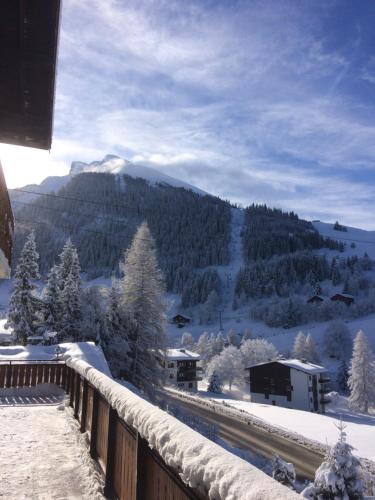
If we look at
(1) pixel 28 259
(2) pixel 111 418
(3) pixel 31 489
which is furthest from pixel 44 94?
(1) pixel 28 259

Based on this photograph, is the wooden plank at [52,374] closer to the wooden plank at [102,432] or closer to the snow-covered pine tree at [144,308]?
the wooden plank at [102,432]

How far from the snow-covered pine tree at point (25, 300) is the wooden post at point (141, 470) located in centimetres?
3502

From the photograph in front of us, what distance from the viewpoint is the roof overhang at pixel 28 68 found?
4.29 m

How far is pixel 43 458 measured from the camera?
6637 millimetres

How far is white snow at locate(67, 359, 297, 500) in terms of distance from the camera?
184 centimetres

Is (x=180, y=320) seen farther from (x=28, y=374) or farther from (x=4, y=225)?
(x=4, y=225)

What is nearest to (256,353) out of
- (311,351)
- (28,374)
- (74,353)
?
(311,351)

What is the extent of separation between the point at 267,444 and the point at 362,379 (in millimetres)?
41424

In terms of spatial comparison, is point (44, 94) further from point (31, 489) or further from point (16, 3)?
point (31, 489)

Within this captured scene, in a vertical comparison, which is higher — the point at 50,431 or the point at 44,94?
the point at 44,94

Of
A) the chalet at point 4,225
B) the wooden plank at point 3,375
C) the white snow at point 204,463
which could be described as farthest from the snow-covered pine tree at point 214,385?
the white snow at point 204,463

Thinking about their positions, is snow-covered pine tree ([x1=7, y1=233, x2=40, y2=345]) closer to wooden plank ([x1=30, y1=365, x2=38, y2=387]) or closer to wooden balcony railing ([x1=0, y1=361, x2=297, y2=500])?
wooden plank ([x1=30, y1=365, x2=38, y2=387])

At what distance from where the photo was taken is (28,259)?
3825 centimetres

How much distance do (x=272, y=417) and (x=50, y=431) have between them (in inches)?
1685
